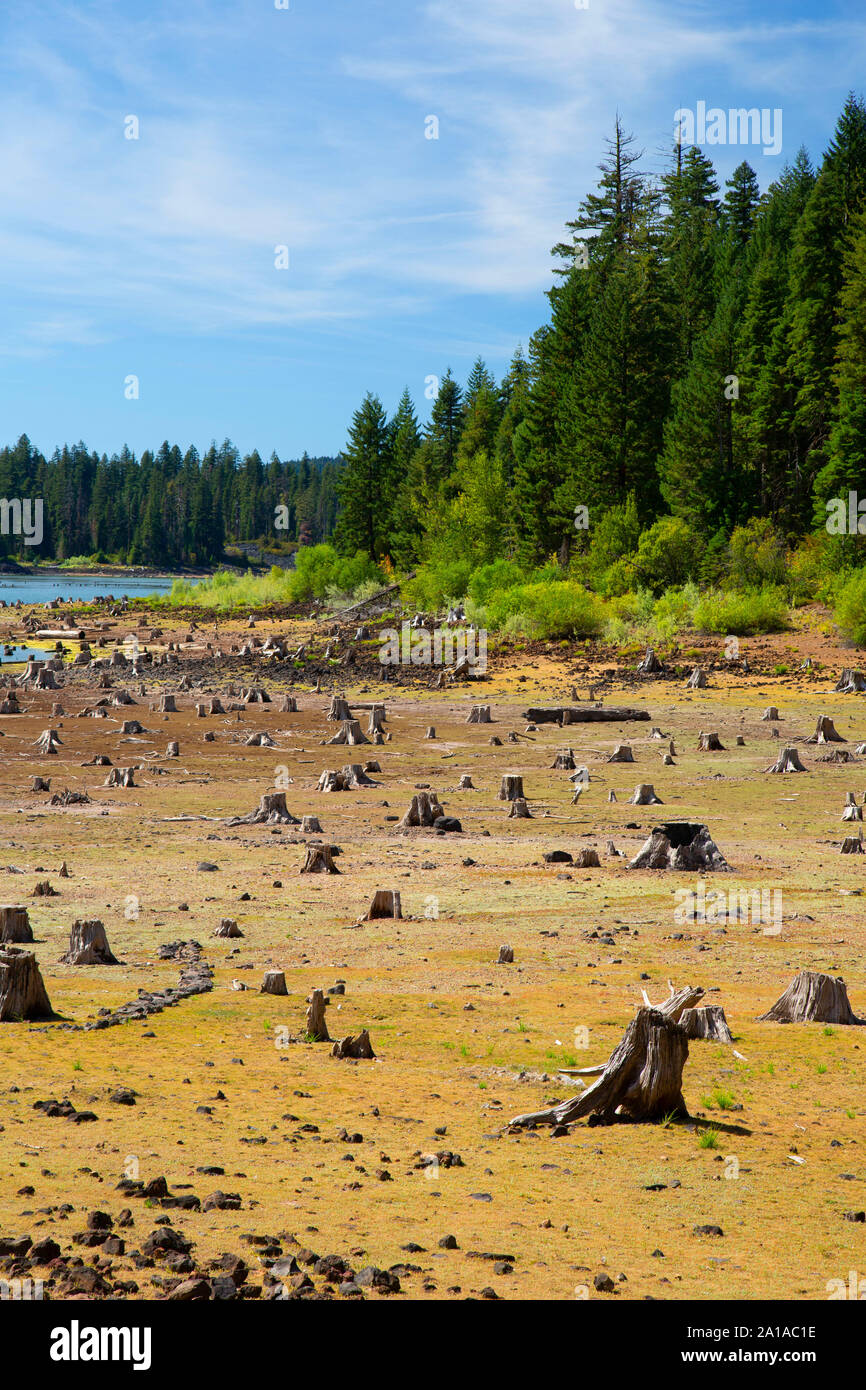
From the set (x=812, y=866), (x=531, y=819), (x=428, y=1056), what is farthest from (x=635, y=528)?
(x=428, y=1056)

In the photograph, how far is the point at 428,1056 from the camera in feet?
29.5

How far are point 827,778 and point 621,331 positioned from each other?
35.5 m

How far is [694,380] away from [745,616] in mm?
14801

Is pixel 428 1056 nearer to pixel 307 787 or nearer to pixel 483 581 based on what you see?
pixel 307 787

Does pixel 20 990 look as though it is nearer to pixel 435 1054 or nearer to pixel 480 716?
pixel 435 1054

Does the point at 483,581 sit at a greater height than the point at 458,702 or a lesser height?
greater

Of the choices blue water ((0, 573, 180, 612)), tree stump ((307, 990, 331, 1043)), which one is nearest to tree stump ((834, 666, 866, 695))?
tree stump ((307, 990, 331, 1043))

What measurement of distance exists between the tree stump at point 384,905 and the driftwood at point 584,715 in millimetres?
18791

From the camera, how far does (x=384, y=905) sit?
43.8 feet

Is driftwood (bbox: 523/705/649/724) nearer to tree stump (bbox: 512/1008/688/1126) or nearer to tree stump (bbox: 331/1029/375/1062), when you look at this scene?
tree stump (bbox: 331/1029/375/1062)

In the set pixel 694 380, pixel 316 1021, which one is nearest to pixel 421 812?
pixel 316 1021

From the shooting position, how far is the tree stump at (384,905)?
1331 centimetres

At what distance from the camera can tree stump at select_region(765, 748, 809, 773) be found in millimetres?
24109

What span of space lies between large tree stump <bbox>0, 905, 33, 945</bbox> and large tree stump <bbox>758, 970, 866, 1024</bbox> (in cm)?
652
